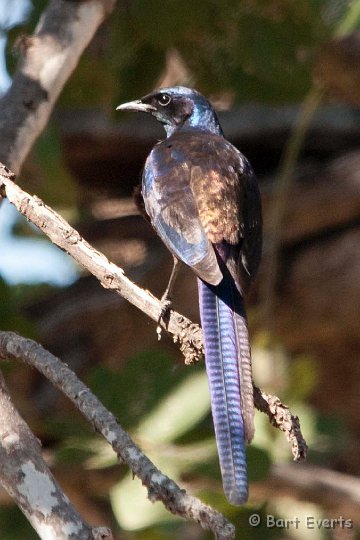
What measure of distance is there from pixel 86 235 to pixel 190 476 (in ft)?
6.48

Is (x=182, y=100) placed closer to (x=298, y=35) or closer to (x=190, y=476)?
(x=298, y=35)

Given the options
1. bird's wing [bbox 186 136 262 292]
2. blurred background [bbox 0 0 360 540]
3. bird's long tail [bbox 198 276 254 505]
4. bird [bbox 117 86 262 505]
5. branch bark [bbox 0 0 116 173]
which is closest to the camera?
bird's long tail [bbox 198 276 254 505]

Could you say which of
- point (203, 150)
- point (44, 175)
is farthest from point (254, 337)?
point (203, 150)

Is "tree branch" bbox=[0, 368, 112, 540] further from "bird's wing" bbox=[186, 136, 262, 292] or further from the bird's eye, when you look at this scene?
the bird's eye

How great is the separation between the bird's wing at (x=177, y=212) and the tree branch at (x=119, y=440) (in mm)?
543

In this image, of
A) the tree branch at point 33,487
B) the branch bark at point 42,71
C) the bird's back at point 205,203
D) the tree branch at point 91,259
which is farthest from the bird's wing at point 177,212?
the tree branch at point 33,487

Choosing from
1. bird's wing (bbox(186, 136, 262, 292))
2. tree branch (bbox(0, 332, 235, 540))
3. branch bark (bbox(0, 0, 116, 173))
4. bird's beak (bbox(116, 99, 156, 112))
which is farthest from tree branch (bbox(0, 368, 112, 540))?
bird's beak (bbox(116, 99, 156, 112))

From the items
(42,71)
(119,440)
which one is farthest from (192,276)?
(119,440)

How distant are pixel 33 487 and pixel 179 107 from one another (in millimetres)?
2092

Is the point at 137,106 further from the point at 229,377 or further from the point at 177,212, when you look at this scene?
the point at 229,377

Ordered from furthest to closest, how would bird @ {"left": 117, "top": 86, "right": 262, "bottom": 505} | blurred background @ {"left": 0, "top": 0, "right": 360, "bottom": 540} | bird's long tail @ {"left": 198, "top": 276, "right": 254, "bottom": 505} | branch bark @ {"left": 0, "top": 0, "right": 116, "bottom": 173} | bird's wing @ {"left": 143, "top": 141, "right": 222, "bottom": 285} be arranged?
blurred background @ {"left": 0, "top": 0, "right": 360, "bottom": 540}
branch bark @ {"left": 0, "top": 0, "right": 116, "bottom": 173}
bird's wing @ {"left": 143, "top": 141, "right": 222, "bottom": 285}
bird @ {"left": 117, "top": 86, "right": 262, "bottom": 505}
bird's long tail @ {"left": 198, "top": 276, "right": 254, "bottom": 505}

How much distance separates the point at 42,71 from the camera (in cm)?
333

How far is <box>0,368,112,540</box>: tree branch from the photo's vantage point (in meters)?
1.92

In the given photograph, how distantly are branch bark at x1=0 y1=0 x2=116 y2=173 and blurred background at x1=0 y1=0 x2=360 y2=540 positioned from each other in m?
0.19
